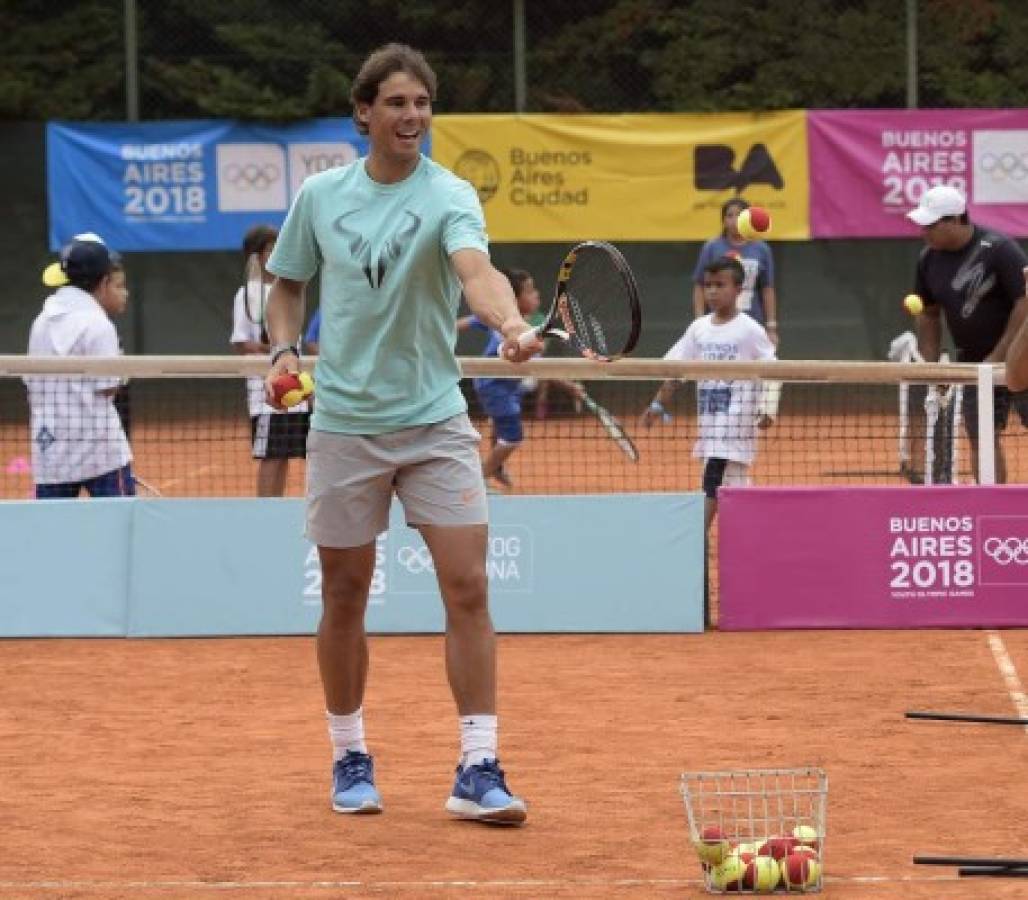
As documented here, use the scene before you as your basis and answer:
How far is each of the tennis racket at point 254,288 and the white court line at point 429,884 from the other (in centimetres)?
648

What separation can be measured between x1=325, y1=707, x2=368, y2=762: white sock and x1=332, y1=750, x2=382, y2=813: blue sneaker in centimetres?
2

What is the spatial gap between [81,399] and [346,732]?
405 cm

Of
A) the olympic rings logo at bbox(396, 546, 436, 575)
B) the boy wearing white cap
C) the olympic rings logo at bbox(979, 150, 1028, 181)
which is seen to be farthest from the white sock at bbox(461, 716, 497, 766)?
the olympic rings logo at bbox(979, 150, 1028, 181)

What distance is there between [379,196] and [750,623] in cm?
413

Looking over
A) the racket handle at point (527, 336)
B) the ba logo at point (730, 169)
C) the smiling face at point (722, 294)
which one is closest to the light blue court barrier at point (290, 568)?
the smiling face at point (722, 294)

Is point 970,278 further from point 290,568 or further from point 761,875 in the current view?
point 761,875

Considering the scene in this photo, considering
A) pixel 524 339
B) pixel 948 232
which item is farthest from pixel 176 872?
pixel 948 232

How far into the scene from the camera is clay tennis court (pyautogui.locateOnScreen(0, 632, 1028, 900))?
20.0 ft

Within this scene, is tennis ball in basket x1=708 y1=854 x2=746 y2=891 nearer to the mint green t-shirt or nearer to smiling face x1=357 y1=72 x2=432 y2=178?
the mint green t-shirt

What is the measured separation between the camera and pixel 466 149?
69.1 feet

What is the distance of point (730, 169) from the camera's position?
68.8 feet

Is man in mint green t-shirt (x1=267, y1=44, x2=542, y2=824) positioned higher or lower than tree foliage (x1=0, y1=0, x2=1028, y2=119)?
lower

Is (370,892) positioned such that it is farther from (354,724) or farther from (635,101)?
(635,101)

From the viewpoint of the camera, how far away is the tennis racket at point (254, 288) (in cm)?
1227
